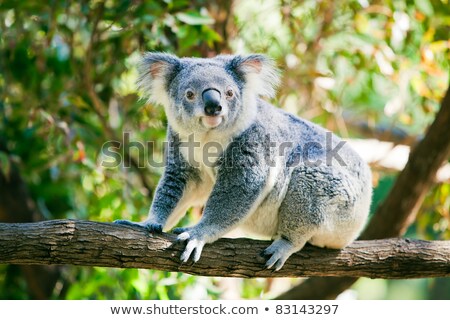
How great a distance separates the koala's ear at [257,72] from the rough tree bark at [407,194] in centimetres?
154

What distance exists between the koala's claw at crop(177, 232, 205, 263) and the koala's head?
631mm

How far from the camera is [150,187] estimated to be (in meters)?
5.72

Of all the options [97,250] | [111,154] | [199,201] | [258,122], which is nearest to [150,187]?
[111,154]

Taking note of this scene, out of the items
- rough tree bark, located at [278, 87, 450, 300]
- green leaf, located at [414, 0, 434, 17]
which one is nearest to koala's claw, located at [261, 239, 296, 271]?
rough tree bark, located at [278, 87, 450, 300]

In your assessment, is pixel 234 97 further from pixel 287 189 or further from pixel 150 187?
pixel 150 187

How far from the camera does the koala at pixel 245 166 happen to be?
132 inches

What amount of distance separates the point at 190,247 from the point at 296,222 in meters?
0.72

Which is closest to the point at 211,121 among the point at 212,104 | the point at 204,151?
the point at 212,104

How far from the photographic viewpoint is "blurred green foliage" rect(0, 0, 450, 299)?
4.75 metres

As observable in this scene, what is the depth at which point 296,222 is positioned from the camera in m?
3.49

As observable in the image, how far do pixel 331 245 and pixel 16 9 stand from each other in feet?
9.84

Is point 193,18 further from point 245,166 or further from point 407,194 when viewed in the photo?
point 407,194

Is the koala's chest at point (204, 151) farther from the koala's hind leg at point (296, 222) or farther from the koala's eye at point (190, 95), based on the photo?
the koala's hind leg at point (296, 222)

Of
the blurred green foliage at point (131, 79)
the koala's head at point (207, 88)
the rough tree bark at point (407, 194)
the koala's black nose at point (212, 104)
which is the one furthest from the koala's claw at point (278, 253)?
the rough tree bark at point (407, 194)
